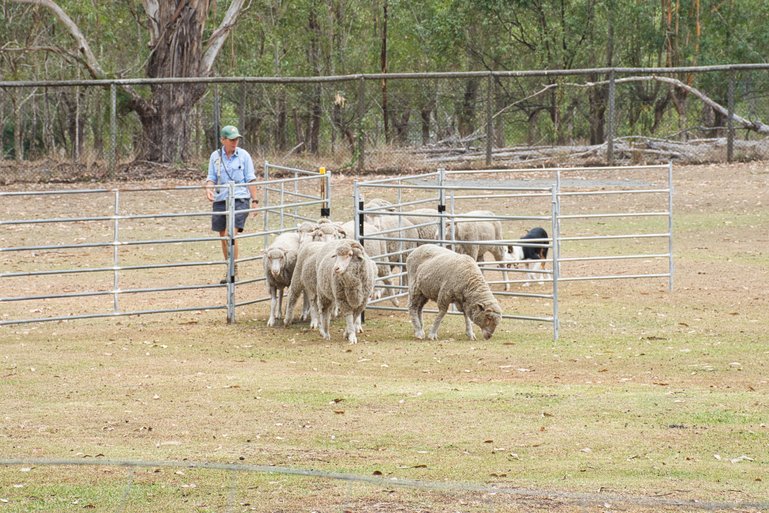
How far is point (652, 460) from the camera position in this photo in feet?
24.1

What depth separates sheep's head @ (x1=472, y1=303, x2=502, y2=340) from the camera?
1154 centimetres

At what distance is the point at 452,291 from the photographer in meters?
11.6

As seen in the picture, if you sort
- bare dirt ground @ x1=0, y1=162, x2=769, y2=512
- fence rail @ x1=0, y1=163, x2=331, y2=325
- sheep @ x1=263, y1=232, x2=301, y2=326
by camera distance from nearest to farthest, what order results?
bare dirt ground @ x1=0, y1=162, x2=769, y2=512 < fence rail @ x1=0, y1=163, x2=331, y2=325 < sheep @ x1=263, y1=232, x2=301, y2=326

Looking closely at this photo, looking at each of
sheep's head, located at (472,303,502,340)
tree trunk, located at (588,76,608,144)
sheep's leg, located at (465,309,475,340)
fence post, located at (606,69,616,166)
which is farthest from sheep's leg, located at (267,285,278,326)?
tree trunk, located at (588,76,608,144)

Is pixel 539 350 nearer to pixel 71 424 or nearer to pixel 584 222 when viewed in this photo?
pixel 71 424

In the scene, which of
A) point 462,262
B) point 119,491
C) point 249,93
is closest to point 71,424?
point 119,491

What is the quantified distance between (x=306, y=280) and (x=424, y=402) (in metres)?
3.54

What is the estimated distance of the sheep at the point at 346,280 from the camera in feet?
38.1

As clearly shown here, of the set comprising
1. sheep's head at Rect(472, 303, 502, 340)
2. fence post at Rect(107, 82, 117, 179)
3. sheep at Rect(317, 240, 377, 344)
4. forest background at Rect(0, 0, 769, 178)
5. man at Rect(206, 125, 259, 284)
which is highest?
forest background at Rect(0, 0, 769, 178)

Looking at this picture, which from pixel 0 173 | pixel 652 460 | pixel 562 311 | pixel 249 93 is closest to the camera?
pixel 652 460

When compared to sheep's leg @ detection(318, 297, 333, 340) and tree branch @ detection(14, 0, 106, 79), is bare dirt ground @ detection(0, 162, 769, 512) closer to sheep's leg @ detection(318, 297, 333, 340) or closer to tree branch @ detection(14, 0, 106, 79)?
sheep's leg @ detection(318, 297, 333, 340)

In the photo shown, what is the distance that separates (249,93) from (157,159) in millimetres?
3605

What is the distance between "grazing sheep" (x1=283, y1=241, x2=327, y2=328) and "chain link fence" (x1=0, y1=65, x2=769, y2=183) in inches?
593

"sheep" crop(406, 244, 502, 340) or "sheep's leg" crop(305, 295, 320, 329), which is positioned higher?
"sheep" crop(406, 244, 502, 340)
